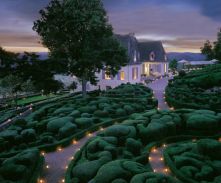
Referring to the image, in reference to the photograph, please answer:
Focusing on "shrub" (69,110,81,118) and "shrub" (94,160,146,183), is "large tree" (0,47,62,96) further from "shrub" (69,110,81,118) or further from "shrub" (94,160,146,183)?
"shrub" (69,110,81,118)

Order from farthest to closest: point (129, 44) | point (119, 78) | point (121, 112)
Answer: point (129, 44) → point (119, 78) → point (121, 112)

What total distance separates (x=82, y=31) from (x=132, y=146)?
22327 millimetres

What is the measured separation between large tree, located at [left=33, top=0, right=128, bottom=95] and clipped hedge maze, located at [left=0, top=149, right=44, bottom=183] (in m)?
19.7

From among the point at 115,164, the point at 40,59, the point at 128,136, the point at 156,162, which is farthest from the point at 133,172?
the point at 40,59

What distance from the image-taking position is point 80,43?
36719 millimetres

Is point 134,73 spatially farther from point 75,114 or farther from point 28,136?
point 28,136

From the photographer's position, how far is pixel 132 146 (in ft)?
55.0

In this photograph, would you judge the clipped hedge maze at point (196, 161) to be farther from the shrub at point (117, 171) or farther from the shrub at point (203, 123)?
the shrub at point (203, 123)

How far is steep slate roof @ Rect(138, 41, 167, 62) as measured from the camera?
213ft

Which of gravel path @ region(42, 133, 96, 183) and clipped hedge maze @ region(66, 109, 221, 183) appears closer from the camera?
clipped hedge maze @ region(66, 109, 221, 183)

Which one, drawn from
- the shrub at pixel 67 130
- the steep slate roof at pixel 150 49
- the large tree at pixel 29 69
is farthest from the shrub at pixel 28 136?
the steep slate roof at pixel 150 49

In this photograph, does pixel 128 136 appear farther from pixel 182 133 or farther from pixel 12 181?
pixel 12 181

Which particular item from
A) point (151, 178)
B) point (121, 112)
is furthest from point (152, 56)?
point (151, 178)

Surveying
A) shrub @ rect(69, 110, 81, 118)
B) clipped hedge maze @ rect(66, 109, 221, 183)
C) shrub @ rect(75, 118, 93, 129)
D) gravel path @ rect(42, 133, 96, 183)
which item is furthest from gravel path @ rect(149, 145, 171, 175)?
shrub @ rect(69, 110, 81, 118)
